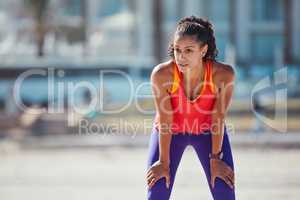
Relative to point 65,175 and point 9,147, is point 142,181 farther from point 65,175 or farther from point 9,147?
point 9,147

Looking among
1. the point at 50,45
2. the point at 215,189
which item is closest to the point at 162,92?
the point at 215,189

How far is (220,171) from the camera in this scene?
3.72 metres

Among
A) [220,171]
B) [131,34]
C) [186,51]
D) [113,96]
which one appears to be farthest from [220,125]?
[131,34]

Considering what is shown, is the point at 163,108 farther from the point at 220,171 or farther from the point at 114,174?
the point at 114,174

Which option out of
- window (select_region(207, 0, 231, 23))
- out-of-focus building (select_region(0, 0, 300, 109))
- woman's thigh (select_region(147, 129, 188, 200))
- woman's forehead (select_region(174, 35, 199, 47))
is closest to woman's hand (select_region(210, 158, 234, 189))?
woman's thigh (select_region(147, 129, 188, 200))

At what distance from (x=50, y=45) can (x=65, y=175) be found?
63.4 ft

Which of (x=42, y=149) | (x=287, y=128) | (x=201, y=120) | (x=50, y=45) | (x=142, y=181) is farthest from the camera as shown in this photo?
(x=50, y=45)

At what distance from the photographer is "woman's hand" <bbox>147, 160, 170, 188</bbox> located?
374 centimetres

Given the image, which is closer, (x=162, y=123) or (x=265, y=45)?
(x=162, y=123)

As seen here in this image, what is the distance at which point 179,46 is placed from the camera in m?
3.58

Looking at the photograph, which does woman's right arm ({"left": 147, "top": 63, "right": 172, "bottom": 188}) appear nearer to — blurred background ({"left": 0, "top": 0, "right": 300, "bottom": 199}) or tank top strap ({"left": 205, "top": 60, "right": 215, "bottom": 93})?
tank top strap ({"left": 205, "top": 60, "right": 215, "bottom": 93})

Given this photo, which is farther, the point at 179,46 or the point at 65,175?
the point at 65,175

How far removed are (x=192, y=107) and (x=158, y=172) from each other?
15.9 inches

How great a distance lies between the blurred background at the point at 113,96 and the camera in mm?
8000
